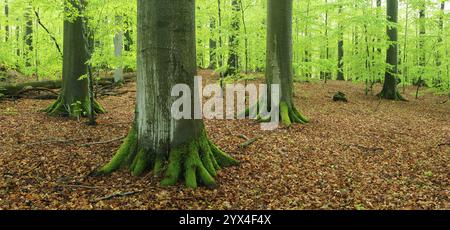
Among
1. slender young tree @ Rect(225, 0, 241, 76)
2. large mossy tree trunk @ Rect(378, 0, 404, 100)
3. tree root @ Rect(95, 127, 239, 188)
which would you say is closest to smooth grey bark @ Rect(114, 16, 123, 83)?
slender young tree @ Rect(225, 0, 241, 76)

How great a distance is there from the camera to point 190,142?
Result: 5.49 m

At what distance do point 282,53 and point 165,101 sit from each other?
5.55m

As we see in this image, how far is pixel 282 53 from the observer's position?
9844mm

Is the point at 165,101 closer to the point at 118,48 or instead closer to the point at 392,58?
the point at 118,48

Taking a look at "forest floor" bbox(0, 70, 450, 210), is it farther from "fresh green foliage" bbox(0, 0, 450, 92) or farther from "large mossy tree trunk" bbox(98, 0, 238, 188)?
"fresh green foliage" bbox(0, 0, 450, 92)

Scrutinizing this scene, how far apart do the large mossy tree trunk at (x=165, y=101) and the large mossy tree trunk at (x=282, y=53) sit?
478cm

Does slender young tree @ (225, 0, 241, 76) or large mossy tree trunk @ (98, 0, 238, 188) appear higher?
slender young tree @ (225, 0, 241, 76)

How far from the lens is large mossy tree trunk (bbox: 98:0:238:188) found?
5.12 metres

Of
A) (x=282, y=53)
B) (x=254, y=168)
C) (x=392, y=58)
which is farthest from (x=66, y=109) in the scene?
(x=392, y=58)

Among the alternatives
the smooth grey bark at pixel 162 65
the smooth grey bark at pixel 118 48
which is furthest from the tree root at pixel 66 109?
the smooth grey bark at pixel 162 65

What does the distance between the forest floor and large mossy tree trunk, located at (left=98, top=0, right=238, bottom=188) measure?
0.26 m

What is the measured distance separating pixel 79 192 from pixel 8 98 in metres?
8.92
